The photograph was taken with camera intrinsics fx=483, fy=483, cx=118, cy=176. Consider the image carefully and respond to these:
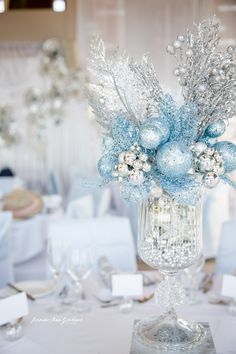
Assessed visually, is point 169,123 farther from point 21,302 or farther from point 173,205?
point 21,302

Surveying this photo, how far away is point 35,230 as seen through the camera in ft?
11.1

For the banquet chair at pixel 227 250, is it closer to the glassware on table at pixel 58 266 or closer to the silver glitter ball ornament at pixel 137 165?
the glassware on table at pixel 58 266

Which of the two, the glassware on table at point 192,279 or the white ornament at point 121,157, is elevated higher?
the white ornament at point 121,157

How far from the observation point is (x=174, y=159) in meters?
1.25

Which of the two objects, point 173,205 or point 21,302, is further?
point 21,302

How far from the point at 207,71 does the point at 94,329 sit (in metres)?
0.86

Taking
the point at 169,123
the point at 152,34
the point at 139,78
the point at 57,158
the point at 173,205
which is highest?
the point at 152,34

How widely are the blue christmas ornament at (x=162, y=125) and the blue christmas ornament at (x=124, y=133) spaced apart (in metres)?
0.05

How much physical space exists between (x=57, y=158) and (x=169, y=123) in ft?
20.2

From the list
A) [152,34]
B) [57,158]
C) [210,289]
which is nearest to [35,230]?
[210,289]

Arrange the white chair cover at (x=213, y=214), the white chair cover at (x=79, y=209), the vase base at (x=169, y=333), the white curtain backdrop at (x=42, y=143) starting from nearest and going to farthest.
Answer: the vase base at (x=169, y=333)
the white chair cover at (x=79, y=209)
the white chair cover at (x=213, y=214)
the white curtain backdrop at (x=42, y=143)

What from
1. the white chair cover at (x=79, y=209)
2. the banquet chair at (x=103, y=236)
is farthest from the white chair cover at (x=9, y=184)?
the banquet chair at (x=103, y=236)

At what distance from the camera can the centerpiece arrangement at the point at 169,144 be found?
130 centimetres

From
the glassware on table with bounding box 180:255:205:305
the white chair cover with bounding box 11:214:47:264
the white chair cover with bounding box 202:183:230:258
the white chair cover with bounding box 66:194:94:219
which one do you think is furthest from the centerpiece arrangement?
the white chair cover with bounding box 202:183:230:258
